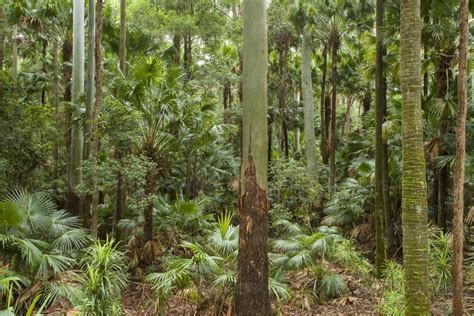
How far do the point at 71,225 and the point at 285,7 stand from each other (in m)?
14.0

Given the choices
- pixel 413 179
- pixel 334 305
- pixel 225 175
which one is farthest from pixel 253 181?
pixel 225 175

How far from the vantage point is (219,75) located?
62.5ft

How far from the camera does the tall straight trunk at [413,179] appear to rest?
19.2 feet

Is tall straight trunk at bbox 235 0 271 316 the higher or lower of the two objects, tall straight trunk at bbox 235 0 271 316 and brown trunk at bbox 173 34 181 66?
the lower

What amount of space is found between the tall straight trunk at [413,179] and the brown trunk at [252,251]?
93.2 inches

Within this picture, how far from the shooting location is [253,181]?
24.6ft

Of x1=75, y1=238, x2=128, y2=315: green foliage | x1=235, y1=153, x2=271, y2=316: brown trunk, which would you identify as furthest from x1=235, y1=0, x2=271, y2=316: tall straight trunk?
x1=75, y1=238, x2=128, y2=315: green foliage

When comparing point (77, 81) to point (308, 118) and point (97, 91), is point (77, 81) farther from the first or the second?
point (308, 118)

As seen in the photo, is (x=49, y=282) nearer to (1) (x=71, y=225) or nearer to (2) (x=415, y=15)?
(1) (x=71, y=225)

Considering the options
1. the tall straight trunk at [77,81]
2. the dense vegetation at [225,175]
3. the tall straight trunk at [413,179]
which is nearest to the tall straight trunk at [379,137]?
the dense vegetation at [225,175]

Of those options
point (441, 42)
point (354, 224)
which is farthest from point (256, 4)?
point (354, 224)

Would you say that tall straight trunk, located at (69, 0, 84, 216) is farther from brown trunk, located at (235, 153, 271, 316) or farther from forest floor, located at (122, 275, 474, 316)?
brown trunk, located at (235, 153, 271, 316)

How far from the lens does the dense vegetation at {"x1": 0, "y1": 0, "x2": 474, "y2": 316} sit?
23.5 feet

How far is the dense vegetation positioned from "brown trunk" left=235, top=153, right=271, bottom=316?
1.0 inches
